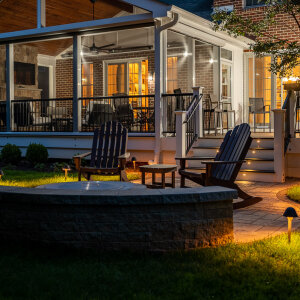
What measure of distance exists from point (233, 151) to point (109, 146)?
2.41m

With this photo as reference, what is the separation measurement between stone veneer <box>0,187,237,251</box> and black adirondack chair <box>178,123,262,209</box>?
2176 mm

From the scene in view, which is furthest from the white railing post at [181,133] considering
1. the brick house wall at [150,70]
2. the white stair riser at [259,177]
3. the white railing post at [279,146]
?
the brick house wall at [150,70]

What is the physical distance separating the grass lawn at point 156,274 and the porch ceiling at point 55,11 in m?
9.74

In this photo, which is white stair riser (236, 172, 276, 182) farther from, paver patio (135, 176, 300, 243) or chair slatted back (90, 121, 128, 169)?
chair slatted back (90, 121, 128, 169)

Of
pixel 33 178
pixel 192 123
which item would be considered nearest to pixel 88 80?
pixel 192 123

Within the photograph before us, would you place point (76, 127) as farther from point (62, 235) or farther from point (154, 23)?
point (62, 235)

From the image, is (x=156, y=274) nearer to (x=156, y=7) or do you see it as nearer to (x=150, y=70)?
(x=156, y=7)

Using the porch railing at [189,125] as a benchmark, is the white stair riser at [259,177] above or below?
below

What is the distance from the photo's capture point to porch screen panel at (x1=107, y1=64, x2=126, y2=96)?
16.1 metres

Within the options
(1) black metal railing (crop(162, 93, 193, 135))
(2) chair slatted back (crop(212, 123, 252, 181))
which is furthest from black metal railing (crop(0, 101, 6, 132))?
(2) chair slatted back (crop(212, 123, 252, 181))

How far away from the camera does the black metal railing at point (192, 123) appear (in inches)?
401

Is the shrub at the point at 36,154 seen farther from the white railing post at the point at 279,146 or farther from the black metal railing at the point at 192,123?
the white railing post at the point at 279,146

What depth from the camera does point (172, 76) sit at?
539 inches

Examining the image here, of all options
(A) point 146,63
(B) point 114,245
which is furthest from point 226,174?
(A) point 146,63
